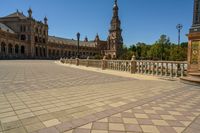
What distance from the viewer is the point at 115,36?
276ft

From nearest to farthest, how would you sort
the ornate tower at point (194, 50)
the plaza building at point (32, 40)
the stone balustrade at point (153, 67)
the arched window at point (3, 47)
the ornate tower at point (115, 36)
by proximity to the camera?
the ornate tower at point (194, 50)
the stone balustrade at point (153, 67)
the arched window at point (3, 47)
the plaza building at point (32, 40)
the ornate tower at point (115, 36)

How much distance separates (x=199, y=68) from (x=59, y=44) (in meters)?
93.1

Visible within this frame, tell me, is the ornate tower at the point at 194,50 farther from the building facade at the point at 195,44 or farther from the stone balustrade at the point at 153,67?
the stone balustrade at the point at 153,67

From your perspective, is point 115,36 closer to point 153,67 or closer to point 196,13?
point 153,67

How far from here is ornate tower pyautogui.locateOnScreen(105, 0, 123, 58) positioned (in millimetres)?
83750

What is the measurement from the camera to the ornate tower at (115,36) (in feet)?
275

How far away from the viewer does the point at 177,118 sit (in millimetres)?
3902

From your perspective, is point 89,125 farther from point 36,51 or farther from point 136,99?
point 36,51

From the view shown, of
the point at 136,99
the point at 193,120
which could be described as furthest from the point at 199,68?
the point at 193,120

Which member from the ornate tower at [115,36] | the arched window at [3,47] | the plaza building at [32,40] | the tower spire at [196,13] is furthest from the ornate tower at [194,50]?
the ornate tower at [115,36]

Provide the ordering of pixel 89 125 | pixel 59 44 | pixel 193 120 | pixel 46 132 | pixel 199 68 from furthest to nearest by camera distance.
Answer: pixel 59 44, pixel 199 68, pixel 193 120, pixel 89 125, pixel 46 132

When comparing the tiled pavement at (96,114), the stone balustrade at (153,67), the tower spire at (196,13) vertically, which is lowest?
the tiled pavement at (96,114)

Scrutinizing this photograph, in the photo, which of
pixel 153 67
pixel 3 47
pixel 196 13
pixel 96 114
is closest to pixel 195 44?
pixel 196 13

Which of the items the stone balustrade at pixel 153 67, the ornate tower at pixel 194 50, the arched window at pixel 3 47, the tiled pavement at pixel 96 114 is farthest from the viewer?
the arched window at pixel 3 47
